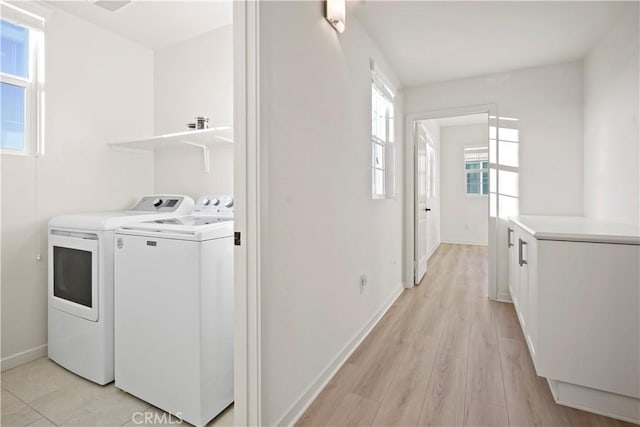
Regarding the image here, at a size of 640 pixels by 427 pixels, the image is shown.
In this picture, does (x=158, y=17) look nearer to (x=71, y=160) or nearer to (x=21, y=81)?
(x=21, y=81)

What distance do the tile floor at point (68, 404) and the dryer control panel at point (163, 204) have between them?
1.21m

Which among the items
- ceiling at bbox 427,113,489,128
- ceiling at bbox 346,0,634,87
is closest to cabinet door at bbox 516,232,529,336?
ceiling at bbox 346,0,634,87

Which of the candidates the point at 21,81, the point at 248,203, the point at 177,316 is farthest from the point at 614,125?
the point at 21,81

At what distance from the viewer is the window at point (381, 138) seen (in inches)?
103

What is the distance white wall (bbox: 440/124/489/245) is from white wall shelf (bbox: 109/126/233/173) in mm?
5766

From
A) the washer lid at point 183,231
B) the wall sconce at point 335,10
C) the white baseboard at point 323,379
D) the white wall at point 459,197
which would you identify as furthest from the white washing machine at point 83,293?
the white wall at point 459,197

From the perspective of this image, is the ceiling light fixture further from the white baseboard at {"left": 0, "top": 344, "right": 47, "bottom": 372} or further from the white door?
the white door

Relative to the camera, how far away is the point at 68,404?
1628mm

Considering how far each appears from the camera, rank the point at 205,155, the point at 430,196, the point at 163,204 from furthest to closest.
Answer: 1. the point at 430,196
2. the point at 205,155
3. the point at 163,204

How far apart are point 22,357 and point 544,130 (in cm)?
470

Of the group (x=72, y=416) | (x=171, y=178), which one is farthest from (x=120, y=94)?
(x=72, y=416)

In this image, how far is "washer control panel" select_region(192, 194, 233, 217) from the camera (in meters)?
2.20

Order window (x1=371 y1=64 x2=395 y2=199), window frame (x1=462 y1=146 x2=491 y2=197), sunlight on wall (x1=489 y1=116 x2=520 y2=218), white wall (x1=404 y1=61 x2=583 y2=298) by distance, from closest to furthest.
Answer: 1. window (x1=371 y1=64 x2=395 y2=199)
2. white wall (x1=404 y1=61 x2=583 y2=298)
3. sunlight on wall (x1=489 y1=116 x2=520 y2=218)
4. window frame (x1=462 y1=146 x2=491 y2=197)

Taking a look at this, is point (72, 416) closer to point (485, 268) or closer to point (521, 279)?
point (521, 279)
